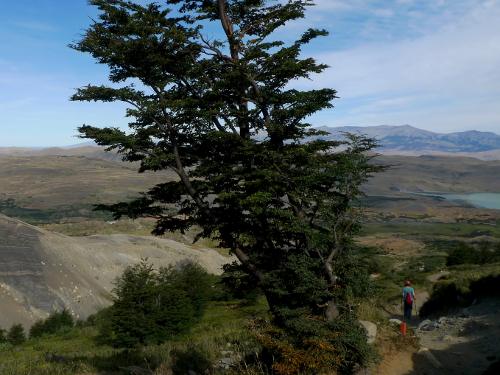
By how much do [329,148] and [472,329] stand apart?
11893mm

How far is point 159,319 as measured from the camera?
1331 inches

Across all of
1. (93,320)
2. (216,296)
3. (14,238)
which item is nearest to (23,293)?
(93,320)

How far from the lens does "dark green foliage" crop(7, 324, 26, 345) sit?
134 ft

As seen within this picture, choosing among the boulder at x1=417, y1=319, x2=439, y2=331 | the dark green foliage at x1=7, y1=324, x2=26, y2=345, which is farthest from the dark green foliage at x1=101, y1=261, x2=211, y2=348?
the boulder at x1=417, y1=319, x2=439, y2=331

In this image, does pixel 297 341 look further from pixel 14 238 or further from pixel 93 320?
pixel 14 238

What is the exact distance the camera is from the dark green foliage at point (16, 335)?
4084 cm

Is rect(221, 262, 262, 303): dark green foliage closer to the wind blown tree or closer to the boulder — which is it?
the wind blown tree

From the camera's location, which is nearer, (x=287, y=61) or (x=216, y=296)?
(x=287, y=61)

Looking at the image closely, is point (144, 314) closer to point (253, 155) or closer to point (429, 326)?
point (429, 326)

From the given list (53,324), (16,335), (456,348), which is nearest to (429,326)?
(456,348)

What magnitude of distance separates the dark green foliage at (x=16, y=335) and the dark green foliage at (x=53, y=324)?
1.23 metres

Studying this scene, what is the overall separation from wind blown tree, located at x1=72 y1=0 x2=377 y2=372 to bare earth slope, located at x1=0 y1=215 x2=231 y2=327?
126 ft

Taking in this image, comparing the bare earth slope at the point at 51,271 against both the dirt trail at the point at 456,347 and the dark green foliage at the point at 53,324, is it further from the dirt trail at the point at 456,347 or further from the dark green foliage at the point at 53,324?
the dirt trail at the point at 456,347

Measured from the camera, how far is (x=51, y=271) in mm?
54156
